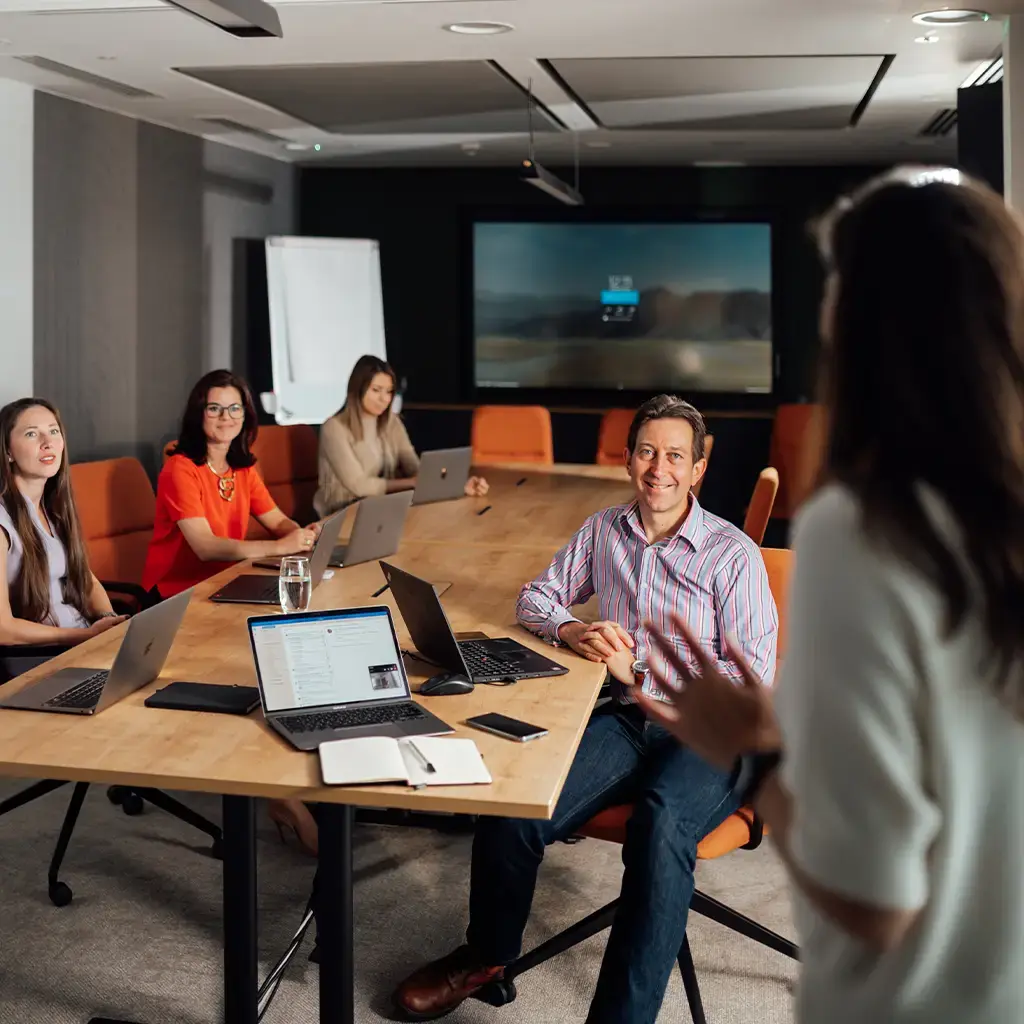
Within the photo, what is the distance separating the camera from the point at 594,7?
14.3 ft

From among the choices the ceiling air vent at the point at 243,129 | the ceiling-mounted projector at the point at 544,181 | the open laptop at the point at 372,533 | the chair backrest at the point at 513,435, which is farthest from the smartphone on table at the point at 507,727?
the ceiling air vent at the point at 243,129

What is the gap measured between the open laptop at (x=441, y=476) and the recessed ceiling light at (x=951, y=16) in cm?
250

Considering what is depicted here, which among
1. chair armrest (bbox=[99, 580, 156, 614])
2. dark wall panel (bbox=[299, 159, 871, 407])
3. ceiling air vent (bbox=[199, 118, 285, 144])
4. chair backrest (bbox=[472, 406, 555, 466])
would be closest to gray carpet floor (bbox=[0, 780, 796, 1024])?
chair armrest (bbox=[99, 580, 156, 614])

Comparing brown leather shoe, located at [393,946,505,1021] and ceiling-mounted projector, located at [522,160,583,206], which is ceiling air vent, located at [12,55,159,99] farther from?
brown leather shoe, located at [393,946,505,1021]

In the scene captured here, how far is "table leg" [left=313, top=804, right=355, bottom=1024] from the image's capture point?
2.17 metres

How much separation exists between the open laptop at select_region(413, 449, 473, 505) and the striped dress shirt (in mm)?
2160

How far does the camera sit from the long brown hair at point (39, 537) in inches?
135

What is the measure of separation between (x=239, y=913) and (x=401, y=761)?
55 centimetres

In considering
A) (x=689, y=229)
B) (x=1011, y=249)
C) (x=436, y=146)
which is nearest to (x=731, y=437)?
(x=689, y=229)

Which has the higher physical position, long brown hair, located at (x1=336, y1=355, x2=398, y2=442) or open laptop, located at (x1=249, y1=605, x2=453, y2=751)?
long brown hair, located at (x1=336, y1=355, x2=398, y2=442)

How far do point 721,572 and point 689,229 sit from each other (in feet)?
23.2

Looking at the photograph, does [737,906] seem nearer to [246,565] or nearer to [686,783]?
[686,783]

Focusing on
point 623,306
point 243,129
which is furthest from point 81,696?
point 623,306

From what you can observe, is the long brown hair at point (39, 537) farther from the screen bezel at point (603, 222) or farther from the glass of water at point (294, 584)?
the screen bezel at point (603, 222)
